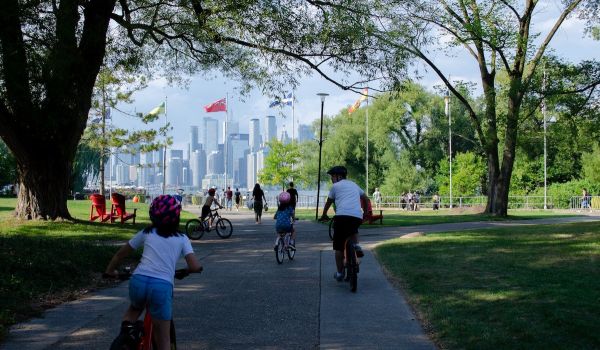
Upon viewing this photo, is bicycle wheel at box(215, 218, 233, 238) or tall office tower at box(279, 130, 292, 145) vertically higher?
tall office tower at box(279, 130, 292, 145)

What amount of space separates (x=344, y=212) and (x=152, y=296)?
5.23m

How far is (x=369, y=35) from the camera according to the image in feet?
57.1

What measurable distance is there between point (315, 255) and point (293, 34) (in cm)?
717

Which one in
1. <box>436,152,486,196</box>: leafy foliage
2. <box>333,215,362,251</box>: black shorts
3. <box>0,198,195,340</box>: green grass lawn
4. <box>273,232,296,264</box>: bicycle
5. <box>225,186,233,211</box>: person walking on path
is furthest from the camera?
<box>436,152,486,196</box>: leafy foliage

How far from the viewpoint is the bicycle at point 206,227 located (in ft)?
60.7

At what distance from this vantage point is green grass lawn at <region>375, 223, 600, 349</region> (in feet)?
19.2

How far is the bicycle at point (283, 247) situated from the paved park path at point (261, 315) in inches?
27.4

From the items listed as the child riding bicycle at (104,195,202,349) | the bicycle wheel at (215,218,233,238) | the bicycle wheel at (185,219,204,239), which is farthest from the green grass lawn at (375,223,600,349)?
the bicycle wheel at (185,219,204,239)

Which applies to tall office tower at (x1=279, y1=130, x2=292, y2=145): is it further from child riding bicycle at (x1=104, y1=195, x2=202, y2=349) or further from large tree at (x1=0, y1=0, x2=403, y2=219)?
child riding bicycle at (x1=104, y1=195, x2=202, y2=349)

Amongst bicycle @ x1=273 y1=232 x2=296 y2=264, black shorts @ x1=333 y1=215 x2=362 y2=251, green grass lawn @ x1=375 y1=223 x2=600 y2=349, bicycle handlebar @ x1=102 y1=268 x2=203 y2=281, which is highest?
black shorts @ x1=333 y1=215 x2=362 y2=251

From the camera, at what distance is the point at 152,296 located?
13.9ft

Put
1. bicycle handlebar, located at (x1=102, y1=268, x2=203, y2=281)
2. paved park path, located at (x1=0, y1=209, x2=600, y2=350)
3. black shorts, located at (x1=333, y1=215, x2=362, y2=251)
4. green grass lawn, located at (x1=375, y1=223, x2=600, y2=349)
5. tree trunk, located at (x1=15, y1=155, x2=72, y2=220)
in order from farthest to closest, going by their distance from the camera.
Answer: tree trunk, located at (x1=15, y1=155, x2=72, y2=220)
black shorts, located at (x1=333, y1=215, x2=362, y2=251)
paved park path, located at (x1=0, y1=209, x2=600, y2=350)
green grass lawn, located at (x1=375, y1=223, x2=600, y2=349)
bicycle handlebar, located at (x1=102, y1=268, x2=203, y2=281)

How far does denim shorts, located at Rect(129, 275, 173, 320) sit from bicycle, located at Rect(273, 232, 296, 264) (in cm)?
778

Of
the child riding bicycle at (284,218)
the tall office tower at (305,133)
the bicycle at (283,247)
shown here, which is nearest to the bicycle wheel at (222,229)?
the bicycle at (283,247)
